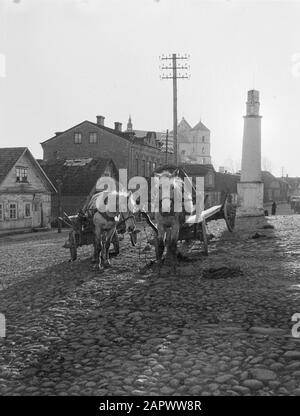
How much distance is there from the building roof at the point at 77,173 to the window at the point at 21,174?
16.7 ft

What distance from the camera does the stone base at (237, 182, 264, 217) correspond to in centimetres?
2497

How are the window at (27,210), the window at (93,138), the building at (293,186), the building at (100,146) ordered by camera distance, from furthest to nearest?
the building at (293,186) < the window at (93,138) < the building at (100,146) < the window at (27,210)

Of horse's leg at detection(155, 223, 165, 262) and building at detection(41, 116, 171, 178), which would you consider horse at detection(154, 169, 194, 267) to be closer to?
horse's leg at detection(155, 223, 165, 262)

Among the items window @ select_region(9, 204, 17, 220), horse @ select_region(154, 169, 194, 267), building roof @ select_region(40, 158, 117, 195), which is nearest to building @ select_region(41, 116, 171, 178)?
building roof @ select_region(40, 158, 117, 195)

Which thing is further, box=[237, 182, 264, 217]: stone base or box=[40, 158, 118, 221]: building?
box=[40, 158, 118, 221]: building

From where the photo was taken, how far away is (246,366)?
412 centimetres

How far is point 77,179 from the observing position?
3459 cm

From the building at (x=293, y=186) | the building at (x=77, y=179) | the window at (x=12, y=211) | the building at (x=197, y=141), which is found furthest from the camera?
the building at (x=197, y=141)

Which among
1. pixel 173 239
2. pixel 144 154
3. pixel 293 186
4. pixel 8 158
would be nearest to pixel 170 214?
pixel 173 239

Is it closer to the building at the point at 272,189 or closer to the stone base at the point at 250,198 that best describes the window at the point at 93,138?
the stone base at the point at 250,198

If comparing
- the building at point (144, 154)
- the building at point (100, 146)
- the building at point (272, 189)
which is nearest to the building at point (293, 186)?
the building at point (272, 189)

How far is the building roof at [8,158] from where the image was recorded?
2781cm

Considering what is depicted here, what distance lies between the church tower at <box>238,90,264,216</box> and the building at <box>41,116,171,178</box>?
1722 cm
